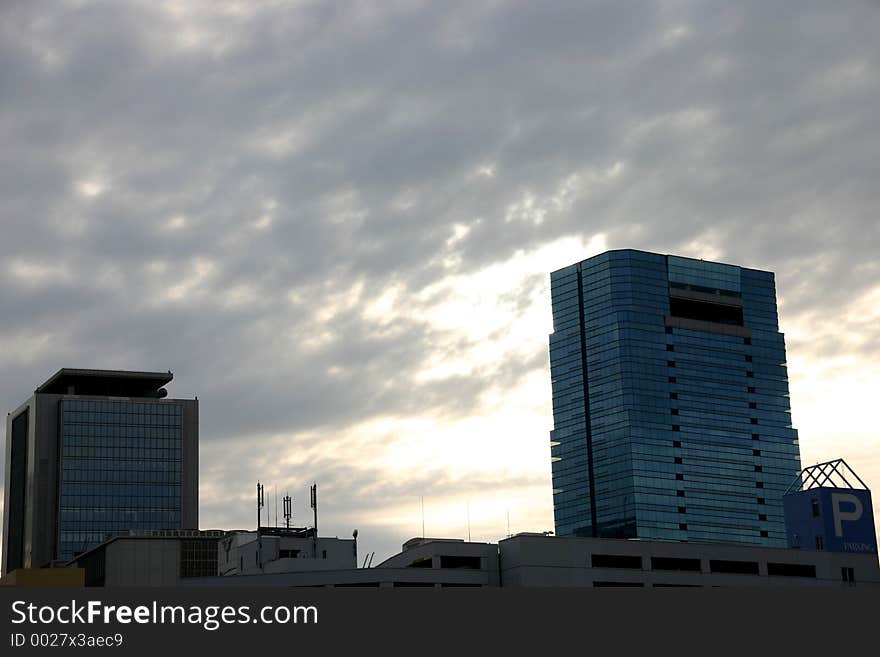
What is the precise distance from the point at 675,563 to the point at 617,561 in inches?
393

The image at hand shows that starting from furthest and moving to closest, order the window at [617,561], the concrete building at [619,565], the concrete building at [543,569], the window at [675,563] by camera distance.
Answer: the window at [675,563], the window at [617,561], the concrete building at [619,565], the concrete building at [543,569]

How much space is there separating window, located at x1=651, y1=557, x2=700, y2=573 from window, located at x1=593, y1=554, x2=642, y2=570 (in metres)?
2.79

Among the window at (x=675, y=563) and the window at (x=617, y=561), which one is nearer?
the window at (x=617, y=561)

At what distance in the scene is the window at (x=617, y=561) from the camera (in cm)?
19112

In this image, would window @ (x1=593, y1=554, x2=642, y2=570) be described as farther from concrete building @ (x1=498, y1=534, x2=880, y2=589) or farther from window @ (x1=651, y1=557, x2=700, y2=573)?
window @ (x1=651, y1=557, x2=700, y2=573)

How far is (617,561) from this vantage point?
7579 inches

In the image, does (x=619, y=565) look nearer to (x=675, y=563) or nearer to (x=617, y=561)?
(x=617, y=561)

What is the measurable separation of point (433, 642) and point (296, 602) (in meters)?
7.91

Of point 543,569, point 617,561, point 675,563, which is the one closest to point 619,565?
point 617,561

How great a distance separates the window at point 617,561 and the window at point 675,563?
279cm

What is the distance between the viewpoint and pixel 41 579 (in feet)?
522

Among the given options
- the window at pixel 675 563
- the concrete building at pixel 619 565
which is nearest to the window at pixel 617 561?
the concrete building at pixel 619 565

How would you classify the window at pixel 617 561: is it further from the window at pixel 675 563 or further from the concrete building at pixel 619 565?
the window at pixel 675 563

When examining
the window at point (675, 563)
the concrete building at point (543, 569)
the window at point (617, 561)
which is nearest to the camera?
the concrete building at point (543, 569)
